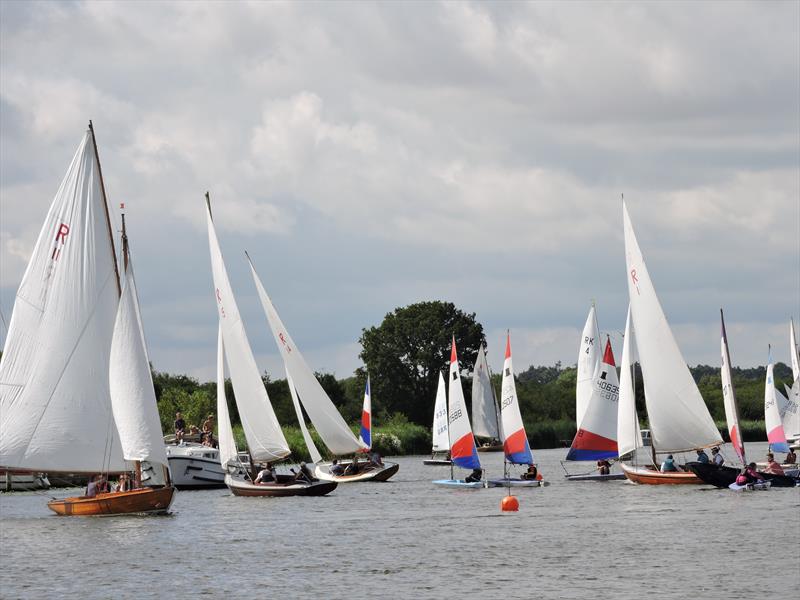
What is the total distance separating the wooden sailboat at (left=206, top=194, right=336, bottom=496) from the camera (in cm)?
6134

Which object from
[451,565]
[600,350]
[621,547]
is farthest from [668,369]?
[451,565]

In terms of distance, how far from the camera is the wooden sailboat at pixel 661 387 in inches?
2517

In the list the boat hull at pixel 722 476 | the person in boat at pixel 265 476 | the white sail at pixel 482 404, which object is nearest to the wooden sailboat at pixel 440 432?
the white sail at pixel 482 404

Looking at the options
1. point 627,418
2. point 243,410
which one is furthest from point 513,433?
point 243,410

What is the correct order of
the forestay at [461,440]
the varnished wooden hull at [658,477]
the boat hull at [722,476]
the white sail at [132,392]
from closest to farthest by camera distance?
the white sail at [132,392]
the boat hull at [722,476]
the varnished wooden hull at [658,477]
the forestay at [461,440]

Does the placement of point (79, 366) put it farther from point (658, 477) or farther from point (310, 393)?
point (658, 477)

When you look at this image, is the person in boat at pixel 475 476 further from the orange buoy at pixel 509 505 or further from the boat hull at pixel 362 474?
the orange buoy at pixel 509 505

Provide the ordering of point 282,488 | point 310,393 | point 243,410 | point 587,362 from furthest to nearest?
point 587,362
point 310,393
point 243,410
point 282,488

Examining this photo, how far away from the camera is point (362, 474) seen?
72875 mm

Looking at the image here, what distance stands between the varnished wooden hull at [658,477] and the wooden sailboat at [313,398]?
46.9ft

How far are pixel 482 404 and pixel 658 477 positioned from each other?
5356 centimetres

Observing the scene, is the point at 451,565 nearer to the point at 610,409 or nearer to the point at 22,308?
the point at 22,308

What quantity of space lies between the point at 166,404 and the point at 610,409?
42.8 m

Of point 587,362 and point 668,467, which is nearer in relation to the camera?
point 668,467
